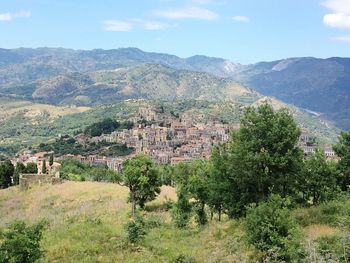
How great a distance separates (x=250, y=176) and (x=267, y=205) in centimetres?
759

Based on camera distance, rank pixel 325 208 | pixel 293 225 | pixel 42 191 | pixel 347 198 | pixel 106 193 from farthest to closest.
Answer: pixel 42 191
pixel 106 193
pixel 347 198
pixel 325 208
pixel 293 225

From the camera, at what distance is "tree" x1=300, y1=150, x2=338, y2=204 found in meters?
33.6

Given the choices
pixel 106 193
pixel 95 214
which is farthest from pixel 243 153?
pixel 106 193

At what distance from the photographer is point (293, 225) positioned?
72.9 ft

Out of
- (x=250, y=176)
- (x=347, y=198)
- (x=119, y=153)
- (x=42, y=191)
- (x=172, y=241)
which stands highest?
(x=250, y=176)

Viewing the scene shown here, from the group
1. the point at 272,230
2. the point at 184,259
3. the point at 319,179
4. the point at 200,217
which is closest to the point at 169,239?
the point at 200,217

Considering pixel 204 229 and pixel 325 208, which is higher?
pixel 325 208

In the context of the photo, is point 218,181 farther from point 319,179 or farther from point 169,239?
point 319,179

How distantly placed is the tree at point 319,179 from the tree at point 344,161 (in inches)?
223

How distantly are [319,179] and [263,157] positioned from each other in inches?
248

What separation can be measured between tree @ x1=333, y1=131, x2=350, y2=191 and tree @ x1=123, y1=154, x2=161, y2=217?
1885cm

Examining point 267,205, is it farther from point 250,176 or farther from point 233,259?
point 250,176

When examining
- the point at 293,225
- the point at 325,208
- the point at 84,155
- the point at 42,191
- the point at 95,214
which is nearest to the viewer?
the point at 293,225

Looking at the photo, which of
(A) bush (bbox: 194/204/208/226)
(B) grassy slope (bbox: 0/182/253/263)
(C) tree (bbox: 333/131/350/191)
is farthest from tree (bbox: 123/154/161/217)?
(C) tree (bbox: 333/131/350/191)
